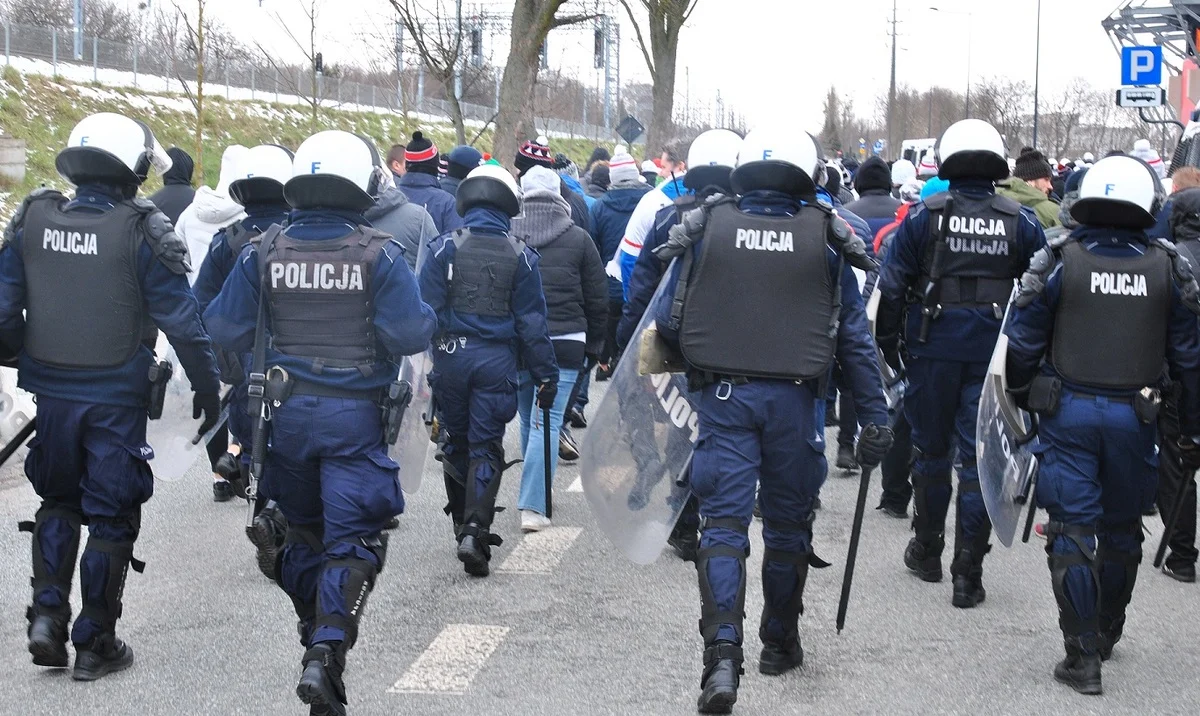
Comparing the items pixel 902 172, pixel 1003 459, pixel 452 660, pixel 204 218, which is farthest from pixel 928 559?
pixel 902 172

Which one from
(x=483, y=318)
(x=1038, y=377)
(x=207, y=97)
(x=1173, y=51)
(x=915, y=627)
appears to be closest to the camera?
(x=1038, y=377)

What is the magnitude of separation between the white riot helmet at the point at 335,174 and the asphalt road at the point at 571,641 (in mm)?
1722

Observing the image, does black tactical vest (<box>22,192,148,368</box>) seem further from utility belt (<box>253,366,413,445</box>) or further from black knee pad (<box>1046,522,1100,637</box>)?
black knee pad (<box>1046,522,1100,637</box>)

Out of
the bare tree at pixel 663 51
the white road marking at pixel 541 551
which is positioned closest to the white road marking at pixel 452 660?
the white road marking at pixel 541 551

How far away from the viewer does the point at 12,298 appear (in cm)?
511

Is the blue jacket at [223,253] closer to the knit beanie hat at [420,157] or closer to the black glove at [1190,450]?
the knit beanie hat at [420,157]

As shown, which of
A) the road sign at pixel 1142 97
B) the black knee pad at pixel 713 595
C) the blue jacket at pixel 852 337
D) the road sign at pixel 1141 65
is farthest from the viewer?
→ the road sign at pixel 1141 65

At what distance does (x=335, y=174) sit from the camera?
4.84 meters

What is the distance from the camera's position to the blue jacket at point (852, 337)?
499cm

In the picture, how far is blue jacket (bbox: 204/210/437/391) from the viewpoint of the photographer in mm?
4750

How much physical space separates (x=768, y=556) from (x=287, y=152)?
3.05 metres

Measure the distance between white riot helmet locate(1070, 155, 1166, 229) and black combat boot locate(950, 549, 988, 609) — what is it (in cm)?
169

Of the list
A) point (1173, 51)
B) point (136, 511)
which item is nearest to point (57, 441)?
point (136, 511)

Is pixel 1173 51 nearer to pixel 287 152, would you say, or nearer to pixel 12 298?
pixel 287 152
